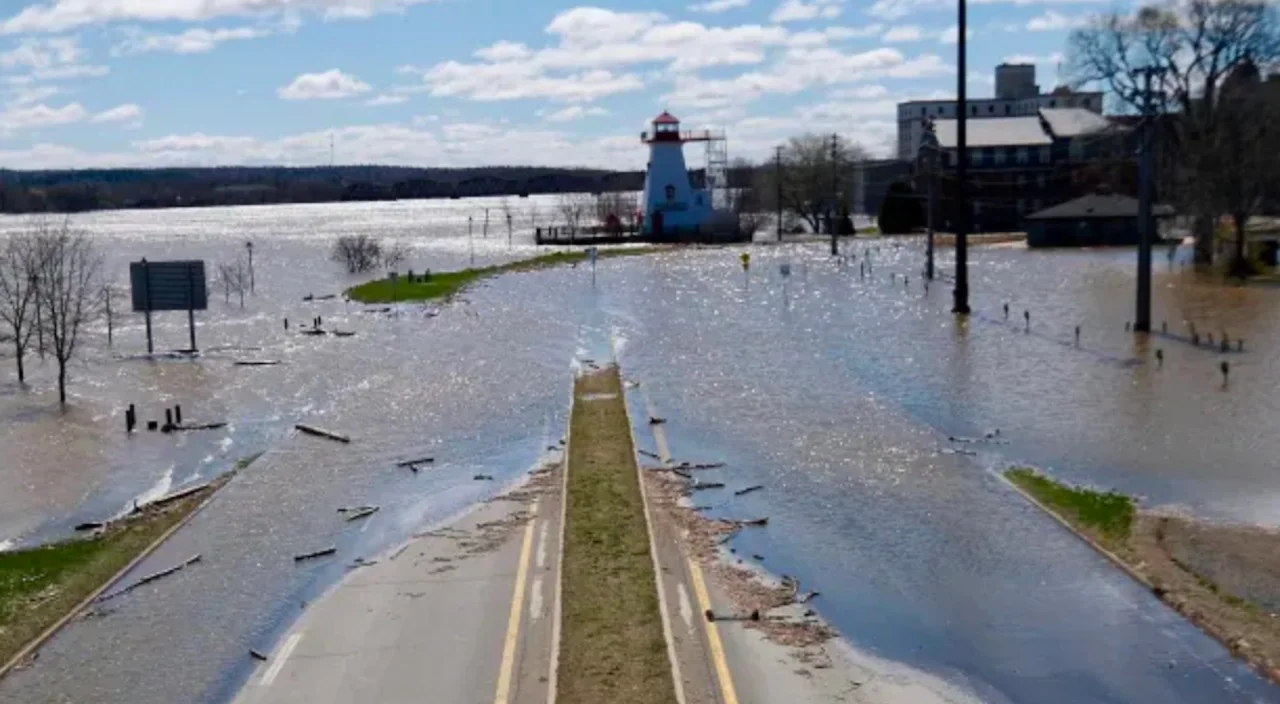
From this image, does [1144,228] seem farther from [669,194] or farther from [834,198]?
[669,194]

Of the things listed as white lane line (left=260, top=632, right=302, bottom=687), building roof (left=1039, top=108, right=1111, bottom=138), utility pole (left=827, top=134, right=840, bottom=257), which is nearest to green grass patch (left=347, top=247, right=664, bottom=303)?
utility pole (left=827, top=134, right=840, bottom=257)

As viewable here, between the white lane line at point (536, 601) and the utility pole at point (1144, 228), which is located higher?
the utility pole at point (1144, 228)

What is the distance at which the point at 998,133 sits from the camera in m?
108

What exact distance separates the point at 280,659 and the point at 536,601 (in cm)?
279

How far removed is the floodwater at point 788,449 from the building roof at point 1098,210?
Result: 99.2 ft

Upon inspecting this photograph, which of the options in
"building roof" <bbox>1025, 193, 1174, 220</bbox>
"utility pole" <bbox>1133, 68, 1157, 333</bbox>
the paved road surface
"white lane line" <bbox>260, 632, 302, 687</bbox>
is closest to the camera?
the paved road surface

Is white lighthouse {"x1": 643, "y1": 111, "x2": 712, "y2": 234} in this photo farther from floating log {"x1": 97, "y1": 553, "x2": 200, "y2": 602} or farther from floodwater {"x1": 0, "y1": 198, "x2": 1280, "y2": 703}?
floating log {"x1": 97, "y1": 553, "x2": 200, "y2": 602}

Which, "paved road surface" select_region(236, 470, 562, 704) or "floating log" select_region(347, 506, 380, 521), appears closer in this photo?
"paved road surface" select_region(236, 470, 562, 704)

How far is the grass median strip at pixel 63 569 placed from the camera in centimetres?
1527

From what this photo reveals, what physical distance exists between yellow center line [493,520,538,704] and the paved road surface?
13 millimetres

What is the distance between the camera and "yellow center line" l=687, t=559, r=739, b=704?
1201 centimetres

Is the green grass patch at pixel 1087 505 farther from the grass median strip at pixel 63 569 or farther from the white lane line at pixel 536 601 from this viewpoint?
the grass median strip at pixel 63 569

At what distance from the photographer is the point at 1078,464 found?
22469 mm

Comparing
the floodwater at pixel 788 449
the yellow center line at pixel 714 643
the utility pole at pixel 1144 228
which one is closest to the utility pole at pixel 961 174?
the floodwater at pixel 788 449
